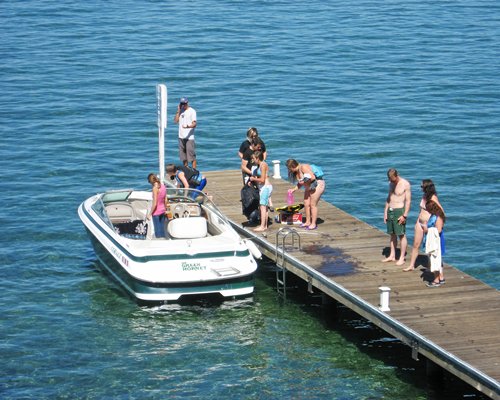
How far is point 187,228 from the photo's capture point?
79.6ft

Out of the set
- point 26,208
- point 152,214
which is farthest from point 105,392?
point 26,208

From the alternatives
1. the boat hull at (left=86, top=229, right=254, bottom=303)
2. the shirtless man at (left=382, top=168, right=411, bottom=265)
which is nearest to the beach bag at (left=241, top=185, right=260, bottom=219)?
the boat hull at (left=86, top=229, right=254, bottom=303)

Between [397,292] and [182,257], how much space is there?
170 inches

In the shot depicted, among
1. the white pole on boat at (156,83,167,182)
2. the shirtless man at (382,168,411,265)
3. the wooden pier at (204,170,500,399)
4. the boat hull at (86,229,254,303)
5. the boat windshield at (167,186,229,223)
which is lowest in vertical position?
the boat hull at (86,229,254,303)

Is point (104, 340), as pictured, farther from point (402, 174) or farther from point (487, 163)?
point (487, 163)

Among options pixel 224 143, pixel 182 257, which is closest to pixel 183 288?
pixel 182 257

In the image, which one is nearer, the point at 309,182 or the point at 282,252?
the point at 282,252

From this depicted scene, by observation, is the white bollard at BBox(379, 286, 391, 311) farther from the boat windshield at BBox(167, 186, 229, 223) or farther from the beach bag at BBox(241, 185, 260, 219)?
the boat windshield at BBox(167, 186, 229, 223)

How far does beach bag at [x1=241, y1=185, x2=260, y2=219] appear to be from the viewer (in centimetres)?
2597

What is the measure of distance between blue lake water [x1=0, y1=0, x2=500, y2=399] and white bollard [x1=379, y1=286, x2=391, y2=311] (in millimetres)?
1161

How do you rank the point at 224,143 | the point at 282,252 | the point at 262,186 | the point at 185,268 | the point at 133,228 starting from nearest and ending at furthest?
the point at 185,268
the point at 282,252
the point at 262,186
the point at 133,228
the point at 224,143

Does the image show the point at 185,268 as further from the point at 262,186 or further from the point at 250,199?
the point at 250,199

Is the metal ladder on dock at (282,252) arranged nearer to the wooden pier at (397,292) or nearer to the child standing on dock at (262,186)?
the wooden pier at (397,292)

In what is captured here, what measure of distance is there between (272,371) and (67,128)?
21.4 m
